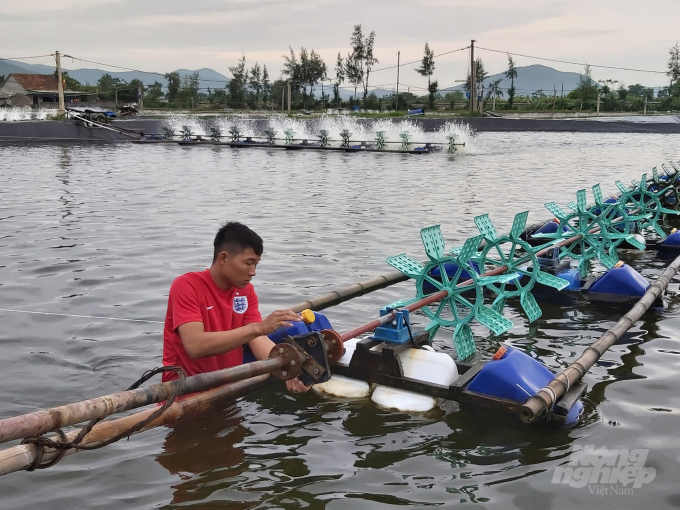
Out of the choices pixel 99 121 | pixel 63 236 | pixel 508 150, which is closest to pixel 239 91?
pixel 99 121

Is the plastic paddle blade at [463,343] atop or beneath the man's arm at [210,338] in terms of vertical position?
beneath

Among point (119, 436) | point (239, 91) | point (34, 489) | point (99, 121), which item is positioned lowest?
point (34, 489)

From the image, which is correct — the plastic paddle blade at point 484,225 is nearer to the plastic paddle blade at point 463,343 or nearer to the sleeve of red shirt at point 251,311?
the plastic paddle blade at point 463,343

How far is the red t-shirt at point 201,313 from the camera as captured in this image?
4.14 meters

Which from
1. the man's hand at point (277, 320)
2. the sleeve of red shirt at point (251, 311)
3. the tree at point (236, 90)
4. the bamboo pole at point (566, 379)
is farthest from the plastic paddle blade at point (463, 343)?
the tree at point (236, 90)

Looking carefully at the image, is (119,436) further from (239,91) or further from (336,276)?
(239,91)

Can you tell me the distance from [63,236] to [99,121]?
1166 inches

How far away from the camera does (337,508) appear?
3805mm

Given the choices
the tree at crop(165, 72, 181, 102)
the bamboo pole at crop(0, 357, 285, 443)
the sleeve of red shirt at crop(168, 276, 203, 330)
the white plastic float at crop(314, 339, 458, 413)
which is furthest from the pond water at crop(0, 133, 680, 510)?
the tree at crop(165, 72, 181, 102)

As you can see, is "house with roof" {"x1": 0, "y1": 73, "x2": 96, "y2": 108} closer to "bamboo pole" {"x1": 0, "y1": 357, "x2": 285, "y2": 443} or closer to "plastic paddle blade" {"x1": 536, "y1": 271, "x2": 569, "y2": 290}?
"plastic paddle blade" {"x1": 536, "y1": 271, "x2": 569, "y2": 290}

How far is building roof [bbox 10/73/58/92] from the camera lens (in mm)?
75125

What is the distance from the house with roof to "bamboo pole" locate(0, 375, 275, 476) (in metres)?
62.8

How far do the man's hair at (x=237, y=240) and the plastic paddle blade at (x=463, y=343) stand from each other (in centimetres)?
249

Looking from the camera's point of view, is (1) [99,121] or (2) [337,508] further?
(1) [99,121]
